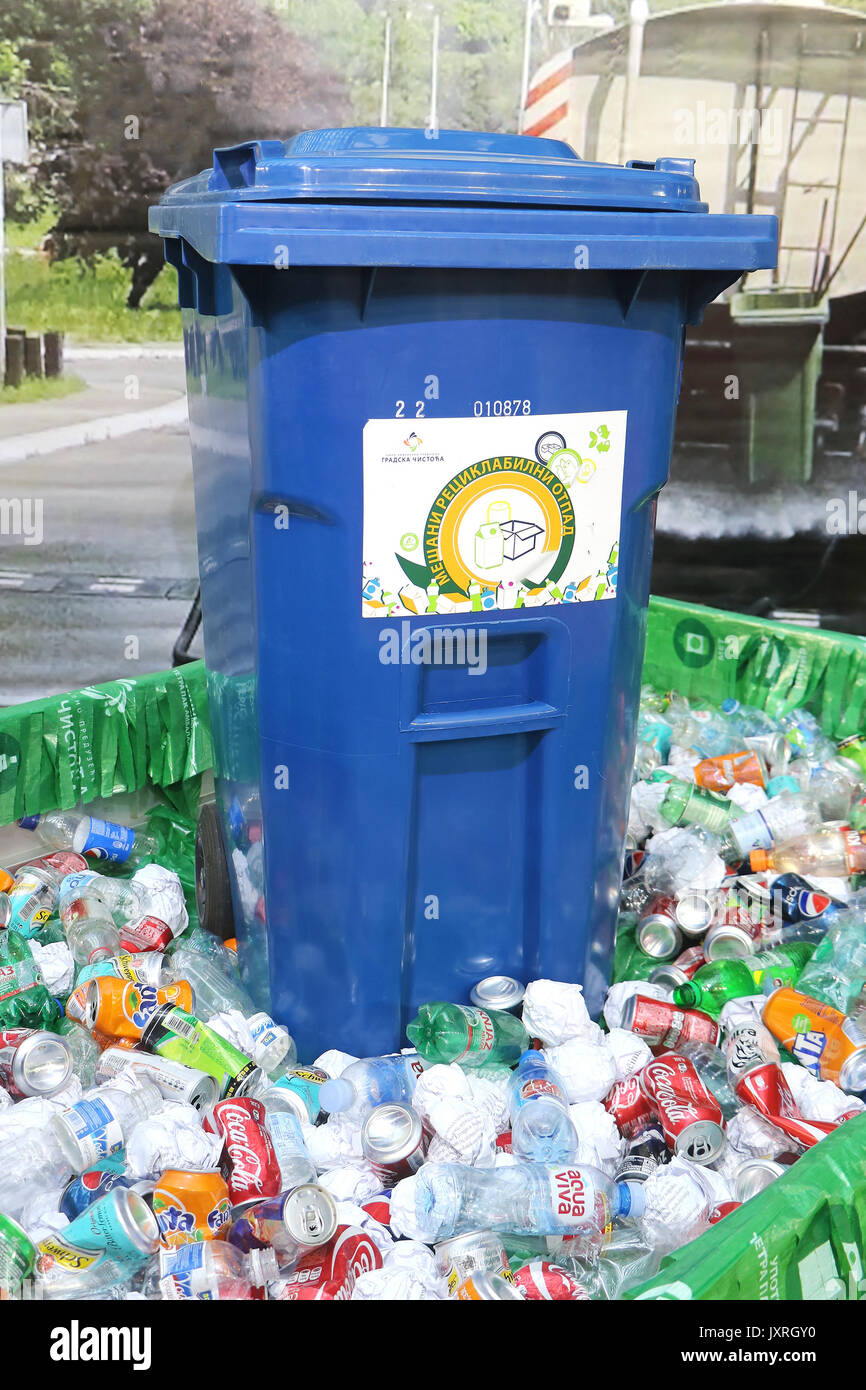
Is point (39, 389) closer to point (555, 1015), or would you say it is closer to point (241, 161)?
point (241, 161)

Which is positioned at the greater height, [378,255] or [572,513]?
[378,255]

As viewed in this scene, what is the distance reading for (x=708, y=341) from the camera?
15.4 ft

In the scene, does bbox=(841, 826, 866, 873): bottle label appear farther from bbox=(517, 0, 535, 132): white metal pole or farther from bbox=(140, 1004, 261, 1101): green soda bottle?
bbox=(517, 0, 535, 132): white metal pole

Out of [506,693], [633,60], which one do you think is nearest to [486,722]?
[506,693]

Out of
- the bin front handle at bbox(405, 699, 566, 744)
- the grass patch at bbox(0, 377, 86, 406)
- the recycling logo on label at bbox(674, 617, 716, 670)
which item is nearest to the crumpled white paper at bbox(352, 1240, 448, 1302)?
the bin front handle at bbox(405, 699, 566, 744)

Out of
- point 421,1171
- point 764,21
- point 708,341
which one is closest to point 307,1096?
point 421,1171

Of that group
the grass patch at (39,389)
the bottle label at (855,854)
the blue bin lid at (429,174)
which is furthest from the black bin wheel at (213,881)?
the grass patch at (39,389)

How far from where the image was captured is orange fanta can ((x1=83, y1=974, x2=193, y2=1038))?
89.4 inches

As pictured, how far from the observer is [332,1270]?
174 centimetres

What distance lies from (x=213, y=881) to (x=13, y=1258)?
106cm

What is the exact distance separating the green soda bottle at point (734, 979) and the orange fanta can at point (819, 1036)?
Result: 0.14m

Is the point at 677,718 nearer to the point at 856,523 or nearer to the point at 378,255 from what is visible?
the point at 856,523

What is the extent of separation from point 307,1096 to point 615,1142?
561 millimetres

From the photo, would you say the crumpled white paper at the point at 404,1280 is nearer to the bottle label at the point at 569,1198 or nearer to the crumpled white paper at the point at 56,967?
the bottle label at the point at 569,1198
